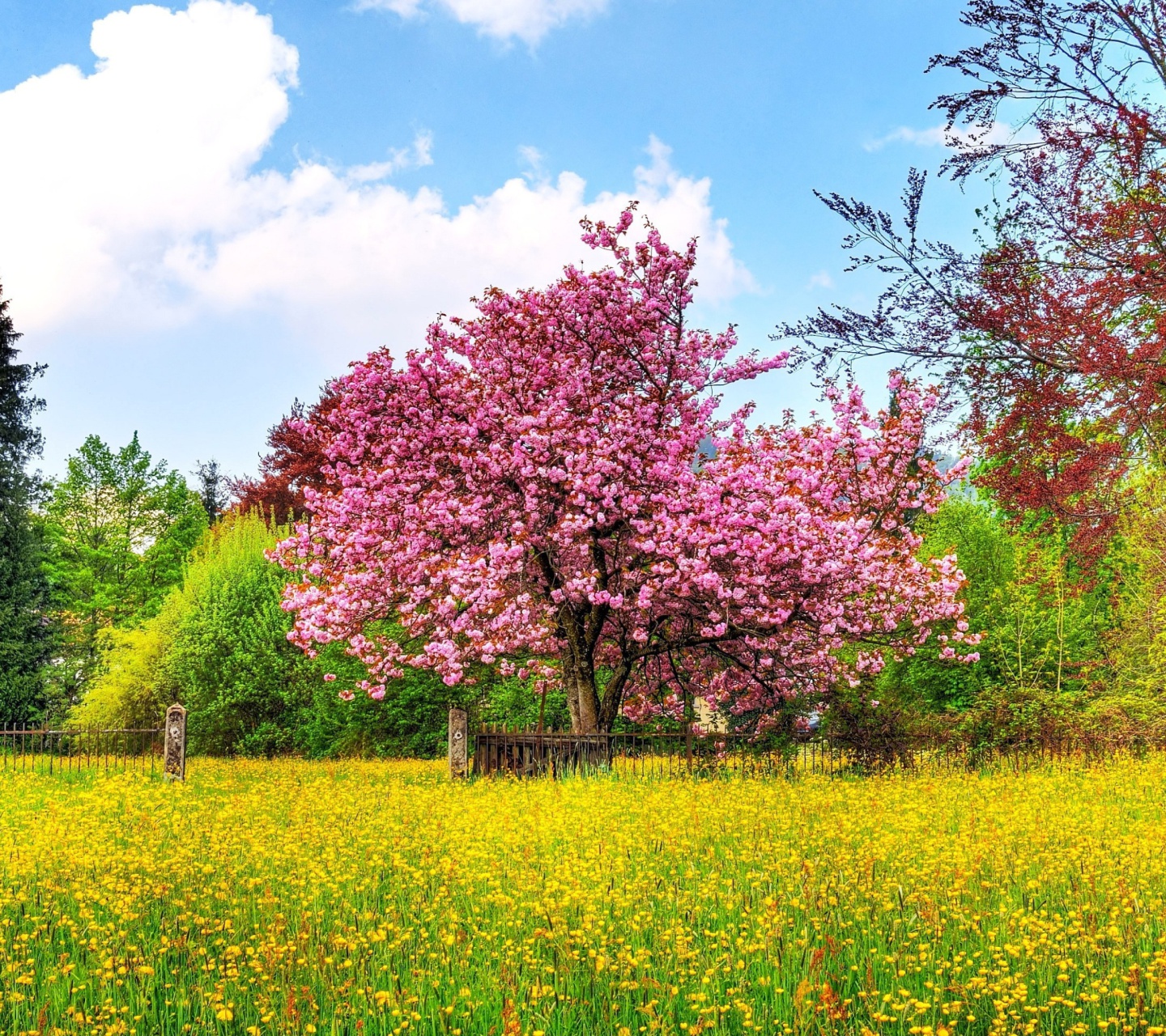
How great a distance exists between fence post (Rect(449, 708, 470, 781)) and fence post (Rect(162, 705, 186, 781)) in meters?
4.42

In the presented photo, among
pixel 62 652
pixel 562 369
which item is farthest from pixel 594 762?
pixel 62 652

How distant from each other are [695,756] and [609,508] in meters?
4.14

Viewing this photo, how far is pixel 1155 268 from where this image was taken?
11359 mm

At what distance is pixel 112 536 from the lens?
43500 millimetres

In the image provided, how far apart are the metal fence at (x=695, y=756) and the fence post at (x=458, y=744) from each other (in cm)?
26

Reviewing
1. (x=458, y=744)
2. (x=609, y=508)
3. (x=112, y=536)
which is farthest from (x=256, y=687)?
(x=112, y=536)

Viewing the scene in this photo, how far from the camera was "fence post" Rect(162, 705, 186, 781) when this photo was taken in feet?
55.6

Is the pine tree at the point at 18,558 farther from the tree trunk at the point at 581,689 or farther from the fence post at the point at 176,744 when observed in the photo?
the tree trunk at the point at 581,689

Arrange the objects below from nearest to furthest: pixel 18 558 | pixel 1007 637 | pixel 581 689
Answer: pixel 581 689 < pixel 1007 637 < pixel 18 558

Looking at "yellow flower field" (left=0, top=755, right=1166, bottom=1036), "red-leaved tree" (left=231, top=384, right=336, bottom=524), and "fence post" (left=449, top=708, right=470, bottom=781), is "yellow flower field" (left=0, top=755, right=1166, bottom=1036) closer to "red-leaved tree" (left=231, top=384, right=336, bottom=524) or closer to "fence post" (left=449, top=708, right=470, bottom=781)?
"fence post" (left=449, top=708, right=470, bottom=781)

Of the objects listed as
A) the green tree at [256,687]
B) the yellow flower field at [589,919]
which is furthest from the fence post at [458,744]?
the green tree at [256,687]

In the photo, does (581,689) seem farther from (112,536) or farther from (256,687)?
(112,536)

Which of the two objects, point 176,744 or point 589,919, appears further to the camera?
point 176,744

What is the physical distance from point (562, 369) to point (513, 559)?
338 centimetres
